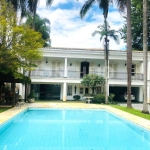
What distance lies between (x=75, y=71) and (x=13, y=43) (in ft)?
40.0

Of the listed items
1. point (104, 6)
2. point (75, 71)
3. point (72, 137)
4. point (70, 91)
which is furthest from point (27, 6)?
point (72, 137)

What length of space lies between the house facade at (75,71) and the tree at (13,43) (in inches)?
372

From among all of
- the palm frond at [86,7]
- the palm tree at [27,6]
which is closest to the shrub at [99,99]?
the palm frond at [86,7]

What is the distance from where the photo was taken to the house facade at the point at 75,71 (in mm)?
26562

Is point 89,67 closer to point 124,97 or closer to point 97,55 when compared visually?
point 97,55

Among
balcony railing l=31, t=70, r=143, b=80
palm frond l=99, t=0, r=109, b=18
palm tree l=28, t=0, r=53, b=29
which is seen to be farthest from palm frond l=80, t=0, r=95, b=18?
balcony railing l=31, t=70, r=143, b=80

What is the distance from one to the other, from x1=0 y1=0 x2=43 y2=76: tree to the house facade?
945 centimetres

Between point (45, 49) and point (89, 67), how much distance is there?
21.3 feet

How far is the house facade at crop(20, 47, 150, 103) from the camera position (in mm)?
26562

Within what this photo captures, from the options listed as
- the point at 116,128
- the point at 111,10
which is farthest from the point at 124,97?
the point at 116,128

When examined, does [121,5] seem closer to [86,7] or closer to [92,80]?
[86,7]

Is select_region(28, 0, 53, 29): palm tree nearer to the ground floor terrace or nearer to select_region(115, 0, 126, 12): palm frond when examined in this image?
select_region(115, 0, 126, 12): palm frond

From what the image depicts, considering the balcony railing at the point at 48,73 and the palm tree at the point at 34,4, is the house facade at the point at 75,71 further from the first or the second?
the palm tree at the point at 34,4

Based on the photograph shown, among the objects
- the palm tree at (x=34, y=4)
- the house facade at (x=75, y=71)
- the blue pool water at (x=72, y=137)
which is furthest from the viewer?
the house facade at (x=75, y=71)
